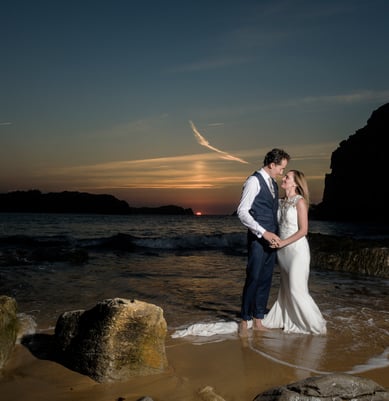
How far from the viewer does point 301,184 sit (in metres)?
6.21

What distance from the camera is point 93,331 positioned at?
14.8 ft

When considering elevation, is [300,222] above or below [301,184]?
below

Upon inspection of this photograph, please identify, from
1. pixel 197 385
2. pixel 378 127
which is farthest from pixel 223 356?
pixel 378 127

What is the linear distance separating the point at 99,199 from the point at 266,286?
101 metres

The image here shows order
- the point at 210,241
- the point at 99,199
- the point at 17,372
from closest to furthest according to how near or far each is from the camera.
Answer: the point at 17,372 < the point at 210,241 < the point at 99,199

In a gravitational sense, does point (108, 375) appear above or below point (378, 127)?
below

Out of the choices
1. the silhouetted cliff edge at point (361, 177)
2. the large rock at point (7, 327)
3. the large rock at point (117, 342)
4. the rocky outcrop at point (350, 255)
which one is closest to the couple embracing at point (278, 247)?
the large rock at point (117, 342)

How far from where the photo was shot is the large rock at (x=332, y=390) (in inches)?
138

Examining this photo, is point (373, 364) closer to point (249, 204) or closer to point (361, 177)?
point (249, 204)

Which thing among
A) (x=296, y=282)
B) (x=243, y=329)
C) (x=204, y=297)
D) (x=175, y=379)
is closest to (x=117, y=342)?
(x=175, y=379)

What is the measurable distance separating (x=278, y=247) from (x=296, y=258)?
1.45ft

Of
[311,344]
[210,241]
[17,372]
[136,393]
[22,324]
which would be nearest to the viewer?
[136,393]

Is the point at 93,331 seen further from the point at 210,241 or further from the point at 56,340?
the point at 210,241

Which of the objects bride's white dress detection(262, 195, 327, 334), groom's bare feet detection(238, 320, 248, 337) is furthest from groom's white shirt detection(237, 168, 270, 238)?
groom's bare feet detection(238, 320, 248, 337)
